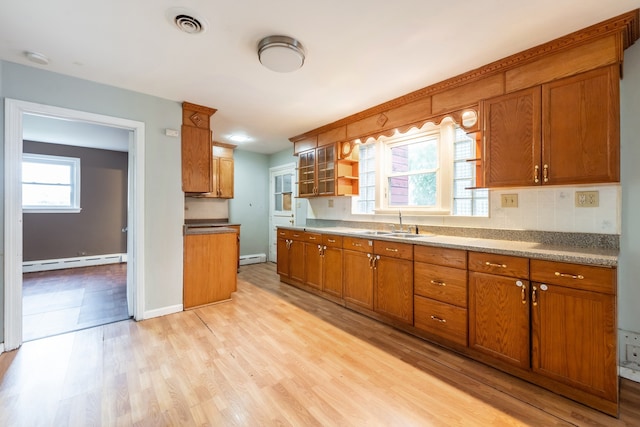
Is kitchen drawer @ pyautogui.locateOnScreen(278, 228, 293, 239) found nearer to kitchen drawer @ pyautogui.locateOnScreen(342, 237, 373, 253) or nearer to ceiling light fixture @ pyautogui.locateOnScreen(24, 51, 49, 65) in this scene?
kitchen drawer @ pyautogui.locateOnScreen(342, 237, 373, 253)

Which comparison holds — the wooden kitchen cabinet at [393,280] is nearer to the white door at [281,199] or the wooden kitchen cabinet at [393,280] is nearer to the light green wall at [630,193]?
the light green wall at [630,193]

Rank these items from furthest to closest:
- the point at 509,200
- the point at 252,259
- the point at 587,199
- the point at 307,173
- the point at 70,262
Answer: the point at 252,259 → the point at 70,262 → the point at 307,173 → the point at 509,200 → the point at 587,199

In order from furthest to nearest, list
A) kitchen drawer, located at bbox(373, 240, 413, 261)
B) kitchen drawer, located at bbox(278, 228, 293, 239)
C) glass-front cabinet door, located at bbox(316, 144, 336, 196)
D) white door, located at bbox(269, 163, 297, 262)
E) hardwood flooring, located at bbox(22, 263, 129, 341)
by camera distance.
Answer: white door, located at bbox(269, 163, 297, 262)
kitchen drawer, located at bbox(278, 228, 293, 239)
glass-front cabinet door, located at bbox(316, 144, 336, 196)
hardwood flooring, located at bbox(22, 263, 129, 341)
kitchen drawer, located at bbox(373, 240, 413, 261)

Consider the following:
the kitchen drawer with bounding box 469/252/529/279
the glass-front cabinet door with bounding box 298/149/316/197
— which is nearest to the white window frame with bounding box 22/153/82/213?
the glass-front cabinet door with bounding box 298/149/316/197

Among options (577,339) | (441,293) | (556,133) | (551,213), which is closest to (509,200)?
(551,213)

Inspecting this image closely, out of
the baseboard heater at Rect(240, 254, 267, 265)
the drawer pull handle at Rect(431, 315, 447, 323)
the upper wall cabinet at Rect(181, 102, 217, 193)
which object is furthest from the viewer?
the baseboard heater at Rect(240, 254, 267, 265)

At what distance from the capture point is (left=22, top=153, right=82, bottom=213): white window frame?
16.5ft

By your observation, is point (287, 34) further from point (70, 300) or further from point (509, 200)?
point (70, 300)

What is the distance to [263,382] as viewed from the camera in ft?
6.24

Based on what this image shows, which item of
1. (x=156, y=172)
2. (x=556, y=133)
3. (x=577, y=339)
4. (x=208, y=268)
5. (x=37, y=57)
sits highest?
(x=37, y=57)

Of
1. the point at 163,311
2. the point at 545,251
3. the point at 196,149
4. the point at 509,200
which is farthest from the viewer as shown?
the point at 196,149

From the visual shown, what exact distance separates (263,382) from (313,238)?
2031 millimetres

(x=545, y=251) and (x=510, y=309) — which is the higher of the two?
(x=545, y=251)

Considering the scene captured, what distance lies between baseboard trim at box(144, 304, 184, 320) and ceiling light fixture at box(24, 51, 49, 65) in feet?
8.21
